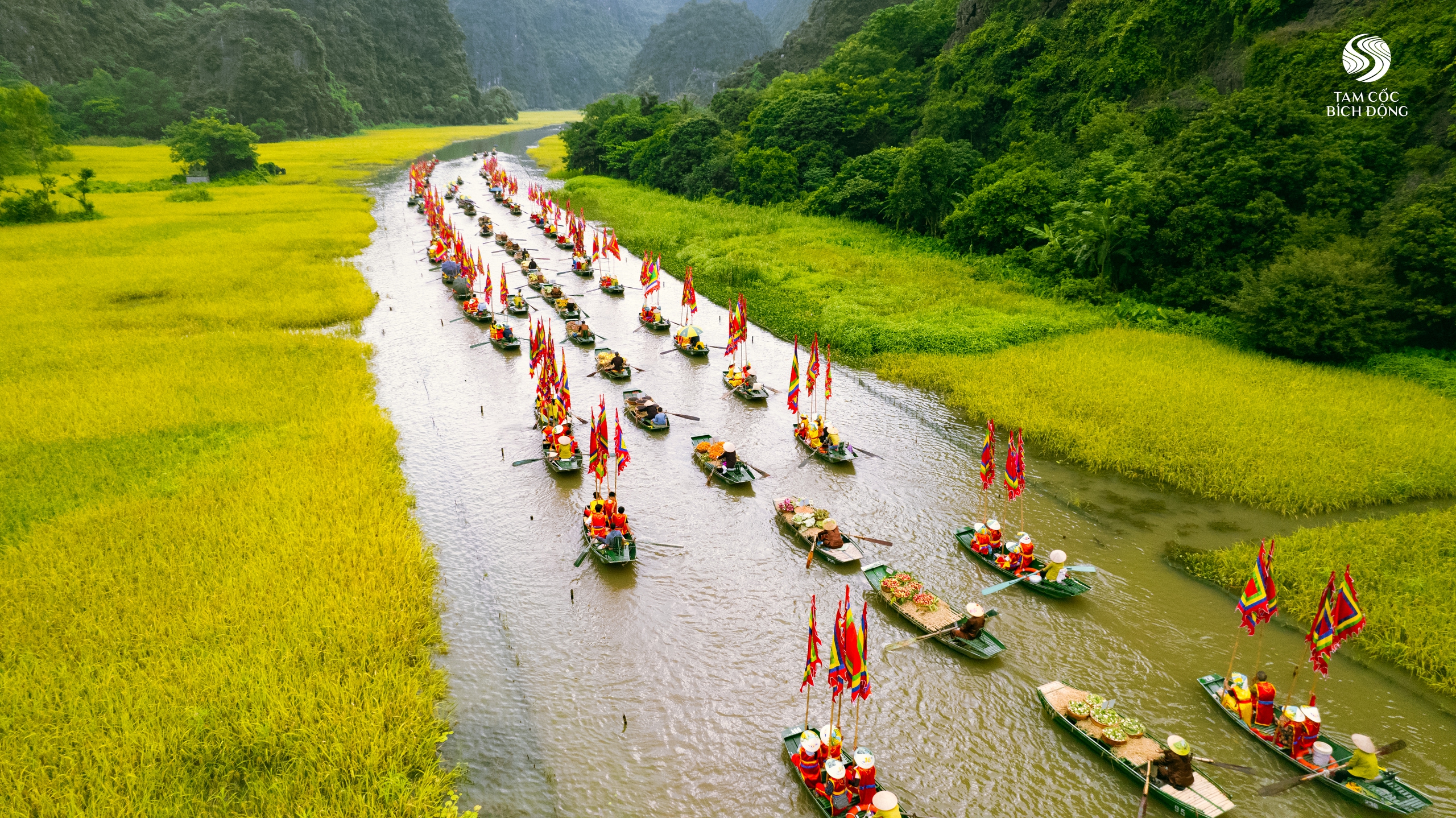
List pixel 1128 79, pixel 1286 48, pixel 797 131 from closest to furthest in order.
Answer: pixel 1286 48, pixel 1128 79, pixel 797 131

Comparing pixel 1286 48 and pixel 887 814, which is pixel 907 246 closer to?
pixel 1286 48

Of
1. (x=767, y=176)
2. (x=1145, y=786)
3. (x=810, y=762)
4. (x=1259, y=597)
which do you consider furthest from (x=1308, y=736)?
(x=767, y=176)

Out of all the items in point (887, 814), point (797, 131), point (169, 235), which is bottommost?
point (887, 814)

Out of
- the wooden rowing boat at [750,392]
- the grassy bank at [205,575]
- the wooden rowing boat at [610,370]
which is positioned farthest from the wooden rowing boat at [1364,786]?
the wooden rowing boat at [610,370]

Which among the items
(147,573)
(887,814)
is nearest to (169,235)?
(147,573)

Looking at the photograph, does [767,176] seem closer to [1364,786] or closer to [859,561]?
[859,561]

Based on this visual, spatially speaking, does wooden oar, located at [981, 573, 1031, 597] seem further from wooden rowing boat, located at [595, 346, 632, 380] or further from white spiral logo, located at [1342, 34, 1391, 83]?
white spiral logo, located at [1342, 34, 1391, 83]
